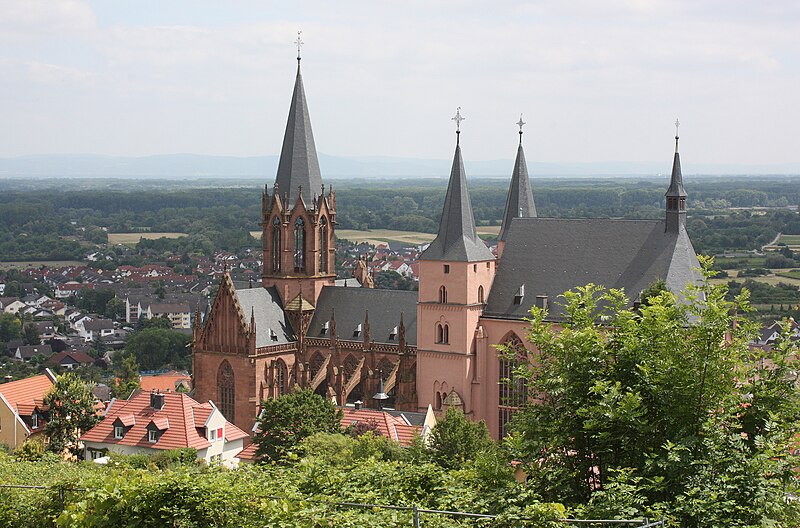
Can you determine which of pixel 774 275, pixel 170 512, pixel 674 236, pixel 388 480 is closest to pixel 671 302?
pixel 388 480

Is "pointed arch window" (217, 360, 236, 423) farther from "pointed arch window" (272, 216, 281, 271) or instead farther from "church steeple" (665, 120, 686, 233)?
"church steeple" (665, 120, 686, 233)

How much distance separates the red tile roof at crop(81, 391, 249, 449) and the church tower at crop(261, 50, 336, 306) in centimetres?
1750

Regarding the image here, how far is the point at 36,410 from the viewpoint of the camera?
204 ft

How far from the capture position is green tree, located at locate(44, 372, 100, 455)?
5984cm

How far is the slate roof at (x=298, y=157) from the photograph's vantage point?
76.2 m

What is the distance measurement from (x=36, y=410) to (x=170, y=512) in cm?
3920

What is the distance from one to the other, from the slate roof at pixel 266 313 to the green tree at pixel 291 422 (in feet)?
55.3

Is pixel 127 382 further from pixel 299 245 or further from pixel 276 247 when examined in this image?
pixel 299 245

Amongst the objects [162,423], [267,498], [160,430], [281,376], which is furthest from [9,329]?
[267,498]

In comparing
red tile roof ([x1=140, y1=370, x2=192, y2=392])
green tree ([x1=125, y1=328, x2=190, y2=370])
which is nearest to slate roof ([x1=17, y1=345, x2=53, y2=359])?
green tree ([x1=125, y1=328, x2=190, y2=370])

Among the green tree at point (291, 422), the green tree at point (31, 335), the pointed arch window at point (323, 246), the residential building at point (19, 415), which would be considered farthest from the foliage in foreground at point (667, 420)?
the green tree at point (31, 335)

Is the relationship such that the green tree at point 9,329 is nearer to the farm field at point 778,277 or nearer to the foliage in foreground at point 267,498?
the farm field at point 778,277

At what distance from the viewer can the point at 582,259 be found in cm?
6594

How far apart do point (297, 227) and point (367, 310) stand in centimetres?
761
